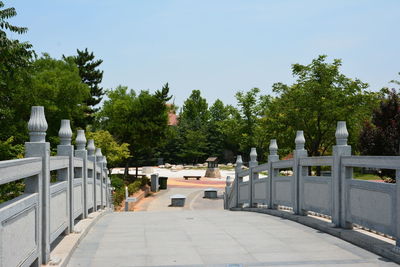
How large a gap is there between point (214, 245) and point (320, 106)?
20462 mm

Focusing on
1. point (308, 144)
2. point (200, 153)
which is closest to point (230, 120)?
point (200, 153)

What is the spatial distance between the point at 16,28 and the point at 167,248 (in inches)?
436

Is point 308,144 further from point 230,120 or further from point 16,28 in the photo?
point 230,120

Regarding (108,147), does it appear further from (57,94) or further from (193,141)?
(193,141)

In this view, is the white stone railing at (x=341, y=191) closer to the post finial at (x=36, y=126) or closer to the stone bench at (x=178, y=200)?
the post finial at (x=36, y=126)

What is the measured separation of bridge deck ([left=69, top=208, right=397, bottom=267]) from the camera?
560cm

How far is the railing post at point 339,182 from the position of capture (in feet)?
23.6

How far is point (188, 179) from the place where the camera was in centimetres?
4834

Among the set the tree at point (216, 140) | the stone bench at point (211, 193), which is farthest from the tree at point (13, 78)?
the tree at point (216, 140)

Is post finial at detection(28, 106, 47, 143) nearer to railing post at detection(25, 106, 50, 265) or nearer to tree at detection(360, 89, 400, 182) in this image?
railing post at detection(25, 106, 50, 265)

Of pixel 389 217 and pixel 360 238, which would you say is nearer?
pixel 389 217

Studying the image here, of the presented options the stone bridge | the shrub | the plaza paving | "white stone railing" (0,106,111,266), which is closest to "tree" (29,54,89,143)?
the shrub

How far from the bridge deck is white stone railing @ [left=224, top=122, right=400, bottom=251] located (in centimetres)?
46

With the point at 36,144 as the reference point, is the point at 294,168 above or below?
below
